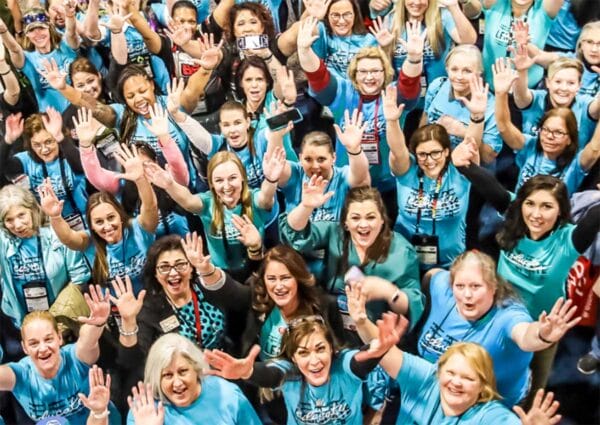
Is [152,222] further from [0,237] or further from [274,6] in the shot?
[274,6]

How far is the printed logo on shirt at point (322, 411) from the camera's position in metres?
3.07

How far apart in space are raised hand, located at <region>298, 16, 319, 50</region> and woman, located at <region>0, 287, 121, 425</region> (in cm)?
131

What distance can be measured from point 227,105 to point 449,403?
1.56 metres

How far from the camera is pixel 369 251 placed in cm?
335

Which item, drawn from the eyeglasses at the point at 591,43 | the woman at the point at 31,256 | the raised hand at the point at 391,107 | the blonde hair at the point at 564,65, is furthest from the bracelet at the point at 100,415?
the eyeglasses at the point at 591,43

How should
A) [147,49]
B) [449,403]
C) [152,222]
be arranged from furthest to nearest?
1. [147,49]
2. [152,222]
3. [449,403]

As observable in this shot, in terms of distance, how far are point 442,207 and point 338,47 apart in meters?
1.06

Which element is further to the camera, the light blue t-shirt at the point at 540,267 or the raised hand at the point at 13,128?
the raised hand at the point at 13,128

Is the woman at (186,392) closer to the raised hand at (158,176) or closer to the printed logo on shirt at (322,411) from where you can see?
the printed logo on shirt at (322,411)

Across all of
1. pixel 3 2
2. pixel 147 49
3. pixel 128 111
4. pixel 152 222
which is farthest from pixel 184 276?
pixel 3 2

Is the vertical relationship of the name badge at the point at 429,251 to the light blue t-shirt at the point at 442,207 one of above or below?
below

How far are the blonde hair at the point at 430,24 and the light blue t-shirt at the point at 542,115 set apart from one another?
20.3 inches

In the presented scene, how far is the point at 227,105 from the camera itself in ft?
12.4

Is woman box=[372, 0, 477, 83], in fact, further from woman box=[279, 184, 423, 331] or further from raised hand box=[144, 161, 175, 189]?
raised hand box=[144, 161, 175, 189]
